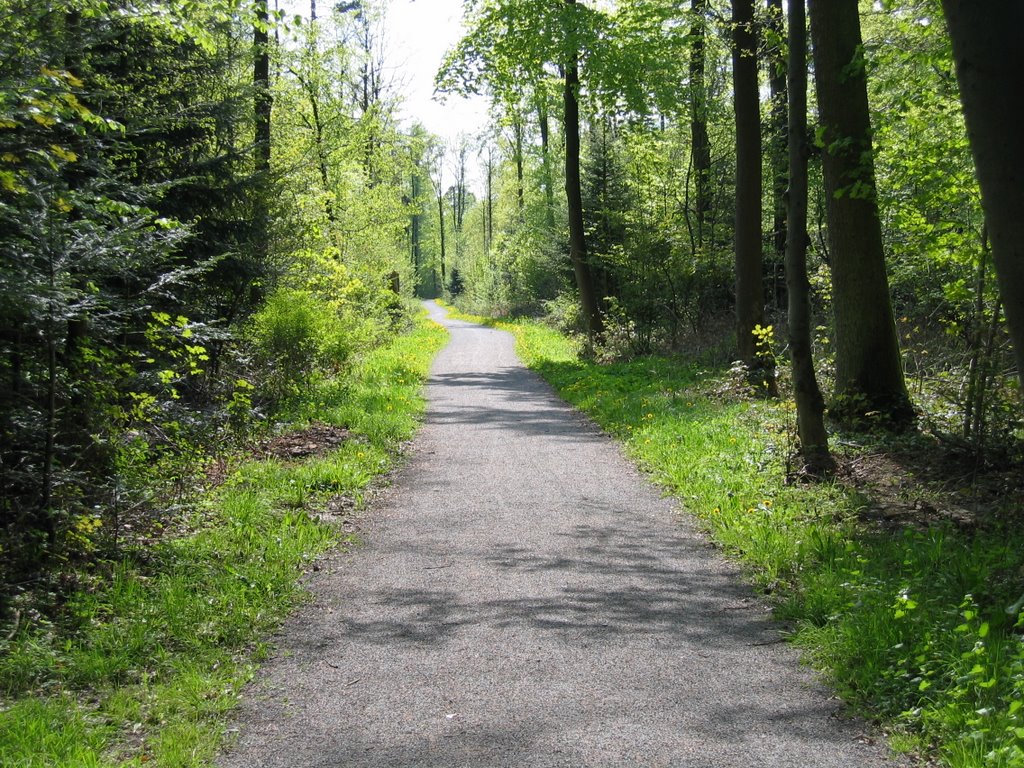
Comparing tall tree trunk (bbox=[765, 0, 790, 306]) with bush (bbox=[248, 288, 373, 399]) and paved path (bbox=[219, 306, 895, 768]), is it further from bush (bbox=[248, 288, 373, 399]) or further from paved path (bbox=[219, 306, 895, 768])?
paved path (bbox=[219, 306, 895, 768])

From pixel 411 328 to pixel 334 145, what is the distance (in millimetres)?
12844

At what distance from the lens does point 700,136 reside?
20469 millimetres

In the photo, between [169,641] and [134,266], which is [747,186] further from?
[169,641]

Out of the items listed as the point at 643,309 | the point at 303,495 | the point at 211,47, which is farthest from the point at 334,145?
the point at 303,495

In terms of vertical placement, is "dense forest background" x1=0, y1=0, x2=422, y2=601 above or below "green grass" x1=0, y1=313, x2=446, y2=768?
above

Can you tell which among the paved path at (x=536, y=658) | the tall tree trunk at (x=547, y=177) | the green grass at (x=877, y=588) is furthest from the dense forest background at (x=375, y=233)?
the tall tree trunk at (x=547, y=177)

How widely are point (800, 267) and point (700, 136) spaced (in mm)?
13978

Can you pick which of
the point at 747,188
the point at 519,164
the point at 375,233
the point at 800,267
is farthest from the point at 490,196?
the point at 800,267

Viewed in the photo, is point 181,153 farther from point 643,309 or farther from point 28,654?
point 643,309

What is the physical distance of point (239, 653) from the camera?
15.6ft

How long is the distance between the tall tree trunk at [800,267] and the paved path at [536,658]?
158 centimetres

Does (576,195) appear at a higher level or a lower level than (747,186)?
higher

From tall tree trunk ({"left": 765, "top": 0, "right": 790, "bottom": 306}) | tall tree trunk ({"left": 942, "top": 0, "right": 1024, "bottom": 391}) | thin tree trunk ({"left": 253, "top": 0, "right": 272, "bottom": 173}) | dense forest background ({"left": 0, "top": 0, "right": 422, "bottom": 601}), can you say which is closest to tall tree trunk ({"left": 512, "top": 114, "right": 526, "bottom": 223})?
tall tree trunk ({"left": 765, "top": 0, "right": 790, "bottom": 306})

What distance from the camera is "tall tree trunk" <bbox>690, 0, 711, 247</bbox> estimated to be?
18500 millimetres
